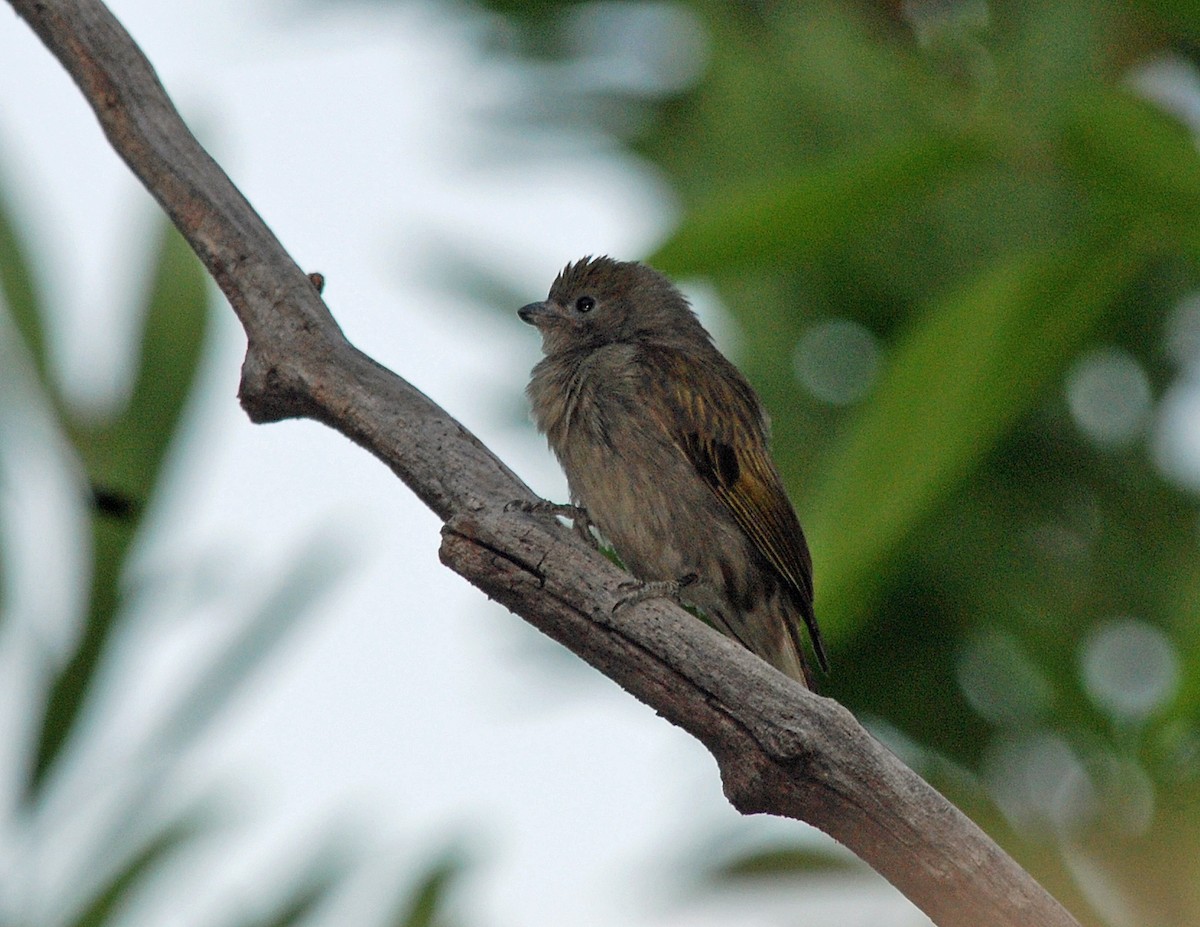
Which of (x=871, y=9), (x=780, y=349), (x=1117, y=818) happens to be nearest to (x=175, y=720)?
(x=780, y=349)

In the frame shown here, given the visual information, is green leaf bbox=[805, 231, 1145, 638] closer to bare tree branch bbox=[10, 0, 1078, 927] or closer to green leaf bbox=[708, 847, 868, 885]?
green leaf bbox=[708, 847, 868, 885]

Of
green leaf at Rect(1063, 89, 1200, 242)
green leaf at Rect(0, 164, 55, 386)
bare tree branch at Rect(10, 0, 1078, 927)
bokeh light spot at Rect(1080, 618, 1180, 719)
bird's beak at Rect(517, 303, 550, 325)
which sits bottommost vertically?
bare tree branch at Rect(10, 0, 1078, 927)

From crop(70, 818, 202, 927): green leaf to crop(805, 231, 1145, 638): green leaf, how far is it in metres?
1.67

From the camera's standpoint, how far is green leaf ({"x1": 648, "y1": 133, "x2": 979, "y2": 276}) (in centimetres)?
351

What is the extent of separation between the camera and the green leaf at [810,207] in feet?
11.5

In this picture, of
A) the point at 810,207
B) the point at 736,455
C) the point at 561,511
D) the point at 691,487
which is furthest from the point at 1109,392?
the point at 561,511

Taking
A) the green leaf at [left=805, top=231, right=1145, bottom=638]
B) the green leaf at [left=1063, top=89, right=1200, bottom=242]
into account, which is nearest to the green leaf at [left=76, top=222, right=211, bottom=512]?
the green leaf at [left=805, top=231, right=1145, bottom=638]

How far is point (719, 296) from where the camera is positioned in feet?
16.6

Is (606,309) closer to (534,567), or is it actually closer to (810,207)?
(810,207)

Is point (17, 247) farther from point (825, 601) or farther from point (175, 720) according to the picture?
point (825, 601)

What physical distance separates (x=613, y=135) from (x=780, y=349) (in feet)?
4.32

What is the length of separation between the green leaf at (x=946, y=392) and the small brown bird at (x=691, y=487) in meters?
0.61

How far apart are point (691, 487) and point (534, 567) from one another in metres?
1.75

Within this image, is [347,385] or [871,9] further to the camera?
[871,9]
